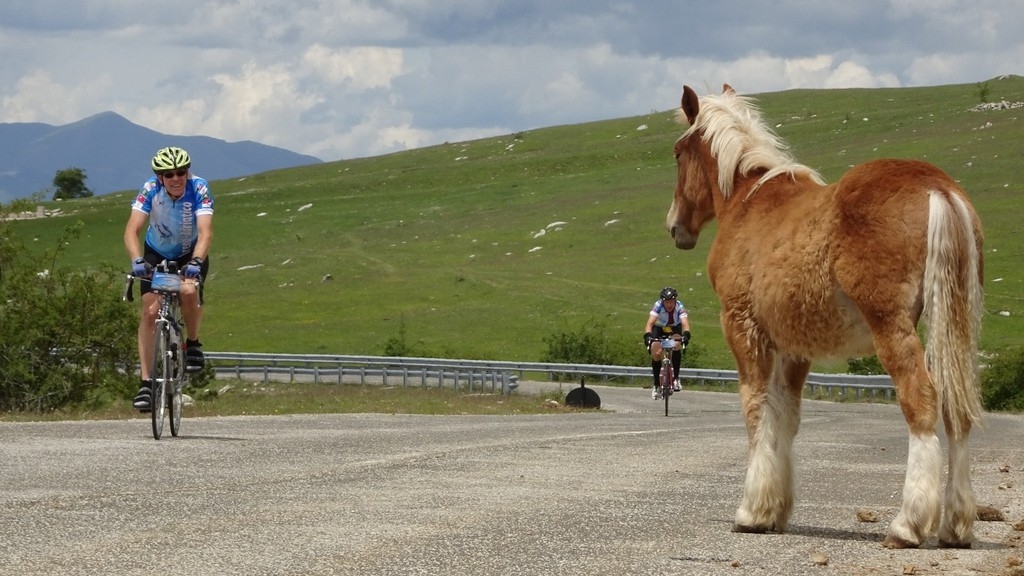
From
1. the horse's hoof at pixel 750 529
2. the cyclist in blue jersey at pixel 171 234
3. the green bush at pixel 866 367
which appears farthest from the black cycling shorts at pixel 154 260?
the green bush at pixel 866 367

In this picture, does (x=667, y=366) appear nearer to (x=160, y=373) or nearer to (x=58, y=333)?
(x=58, y=333)

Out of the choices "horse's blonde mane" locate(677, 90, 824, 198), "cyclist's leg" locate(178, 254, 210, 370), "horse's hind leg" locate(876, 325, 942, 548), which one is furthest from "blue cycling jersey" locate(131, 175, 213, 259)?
"horse's hind leg" locate(876, 325, 942, 548)

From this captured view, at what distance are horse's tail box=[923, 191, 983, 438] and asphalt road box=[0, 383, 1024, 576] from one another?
0.85 m

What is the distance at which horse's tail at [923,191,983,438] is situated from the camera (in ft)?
26.2

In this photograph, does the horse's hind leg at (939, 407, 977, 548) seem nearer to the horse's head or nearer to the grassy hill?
the horse's head

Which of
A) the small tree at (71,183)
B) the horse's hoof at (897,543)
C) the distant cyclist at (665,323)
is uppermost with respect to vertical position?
the small tree at (71,183)

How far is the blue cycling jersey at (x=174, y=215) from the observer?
13.6 metres

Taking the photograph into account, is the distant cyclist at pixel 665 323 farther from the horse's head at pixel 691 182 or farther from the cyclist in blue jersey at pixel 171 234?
the horse's head at pixel 691 182

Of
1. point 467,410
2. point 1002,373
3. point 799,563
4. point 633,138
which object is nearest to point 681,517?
point 799,563

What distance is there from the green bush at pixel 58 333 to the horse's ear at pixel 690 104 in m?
14.1

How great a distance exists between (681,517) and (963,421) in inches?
78.1

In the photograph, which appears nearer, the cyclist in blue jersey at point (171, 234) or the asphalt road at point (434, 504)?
the asphalt road at point (434, 504)

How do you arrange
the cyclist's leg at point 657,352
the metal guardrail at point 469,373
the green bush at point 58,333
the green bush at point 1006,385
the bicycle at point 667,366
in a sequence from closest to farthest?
the green bush at point 58,333
the bicycle at point 667,366
the cyclist's leg at point 657,352
the green bush at point 1006,385
the metal guardrail at point 469,373

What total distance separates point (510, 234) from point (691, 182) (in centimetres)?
8058
